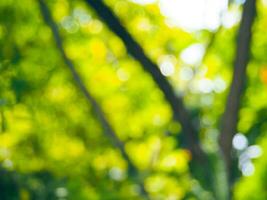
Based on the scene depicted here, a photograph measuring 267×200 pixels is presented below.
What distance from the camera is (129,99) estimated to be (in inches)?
166

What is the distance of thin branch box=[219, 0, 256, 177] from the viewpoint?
8.18 ft

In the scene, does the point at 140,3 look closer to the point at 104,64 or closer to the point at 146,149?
the point at 104,64

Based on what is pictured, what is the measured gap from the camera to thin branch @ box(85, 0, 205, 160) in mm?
2568

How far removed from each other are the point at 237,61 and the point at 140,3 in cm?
148

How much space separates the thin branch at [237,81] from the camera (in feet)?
8.18

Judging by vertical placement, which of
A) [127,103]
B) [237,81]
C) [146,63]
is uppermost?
[127,103]

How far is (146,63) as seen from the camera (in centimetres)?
257

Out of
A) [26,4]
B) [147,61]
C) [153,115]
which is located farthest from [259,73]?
[26,4]

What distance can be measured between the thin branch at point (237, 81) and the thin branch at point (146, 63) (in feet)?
0.59

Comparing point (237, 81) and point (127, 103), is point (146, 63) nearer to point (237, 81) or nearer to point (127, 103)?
point (237, 81)

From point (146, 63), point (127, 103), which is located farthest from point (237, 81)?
point (127, 103)

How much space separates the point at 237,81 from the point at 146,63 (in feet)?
1.69

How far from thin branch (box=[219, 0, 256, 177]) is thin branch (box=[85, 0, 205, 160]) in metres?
0.18

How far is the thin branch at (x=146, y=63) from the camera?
8.43 ft
